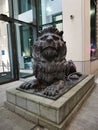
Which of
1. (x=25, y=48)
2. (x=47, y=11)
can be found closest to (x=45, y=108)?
(x=25, y=48)

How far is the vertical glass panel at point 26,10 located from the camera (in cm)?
469

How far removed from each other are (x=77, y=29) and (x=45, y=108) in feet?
11.2

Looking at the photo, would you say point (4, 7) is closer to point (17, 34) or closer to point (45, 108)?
point (17, 34)

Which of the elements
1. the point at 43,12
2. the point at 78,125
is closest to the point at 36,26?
the point at 43,12

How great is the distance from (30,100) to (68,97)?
0.52 metres

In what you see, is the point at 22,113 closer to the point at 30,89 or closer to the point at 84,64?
the point at 30,89

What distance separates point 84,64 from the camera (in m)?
4.30

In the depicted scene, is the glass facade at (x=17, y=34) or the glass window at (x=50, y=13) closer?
the glass facade at (x=17, y=34)

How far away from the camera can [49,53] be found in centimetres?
184

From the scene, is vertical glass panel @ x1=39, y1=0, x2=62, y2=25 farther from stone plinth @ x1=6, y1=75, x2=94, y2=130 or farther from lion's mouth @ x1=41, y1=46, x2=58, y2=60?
stone plinth @ x1=6, y1=75, x2=94, y2=130

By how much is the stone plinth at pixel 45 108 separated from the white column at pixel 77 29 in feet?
8.23

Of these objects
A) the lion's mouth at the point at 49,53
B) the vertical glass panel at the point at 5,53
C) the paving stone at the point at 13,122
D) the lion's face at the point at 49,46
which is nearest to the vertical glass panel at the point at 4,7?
the vertical glass panel at the point at 5,53

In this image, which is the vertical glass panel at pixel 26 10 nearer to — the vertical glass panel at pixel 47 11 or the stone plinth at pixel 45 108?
the vertical glass panel at pixel 47 11

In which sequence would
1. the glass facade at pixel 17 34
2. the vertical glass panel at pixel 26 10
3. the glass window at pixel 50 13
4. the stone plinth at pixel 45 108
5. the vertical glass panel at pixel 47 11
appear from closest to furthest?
the stone plinth at pixel 45 108 → the glass facade at pixel 17 34 → the vertical glass panel at pixel 26 10 → the glass window at pixel 50 13 → the vertical glass panel at pixel 47 11
